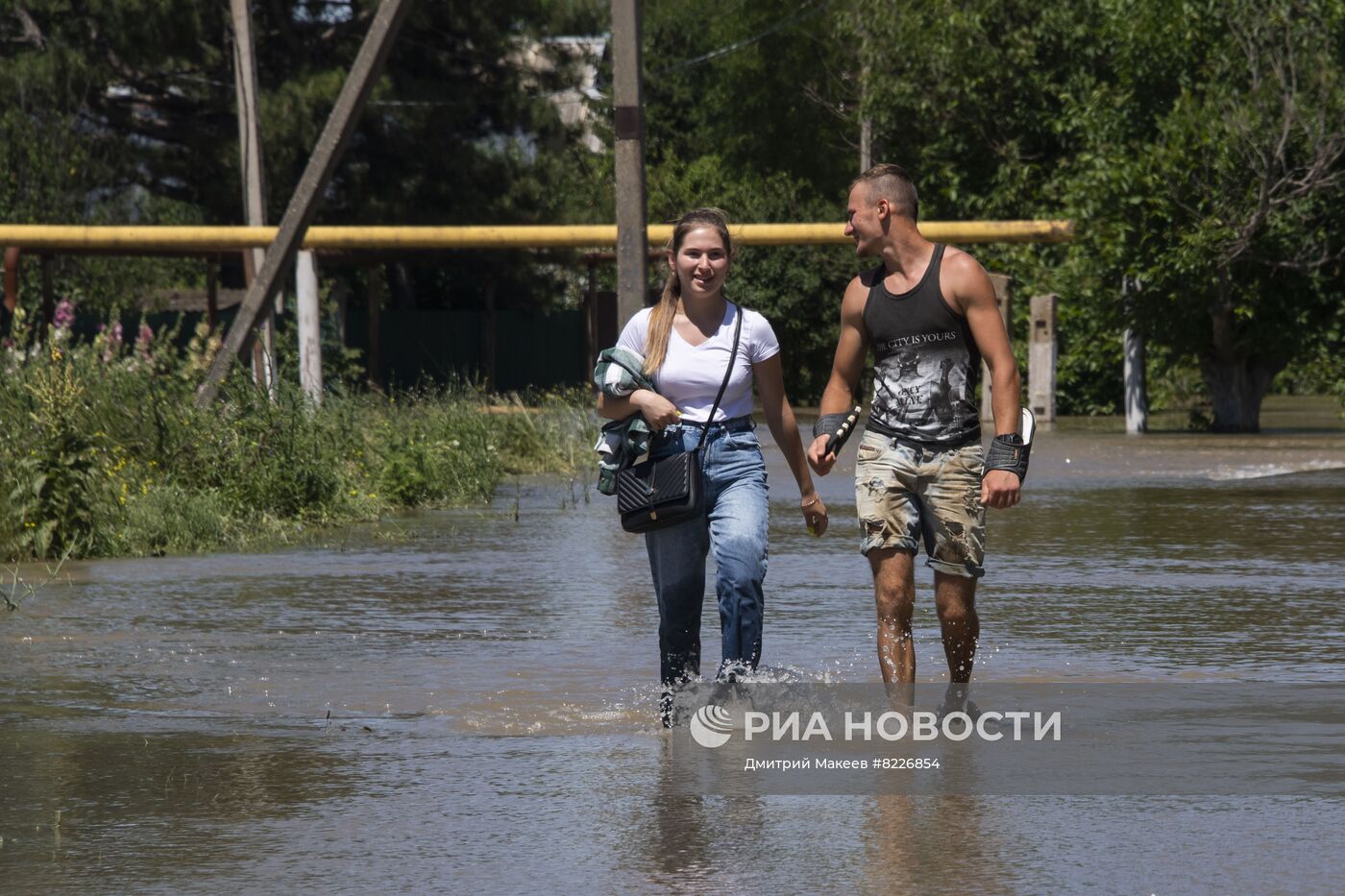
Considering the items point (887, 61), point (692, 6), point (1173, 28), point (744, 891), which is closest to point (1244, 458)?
point (1173, 28)

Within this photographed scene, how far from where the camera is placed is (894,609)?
7309 millimetres

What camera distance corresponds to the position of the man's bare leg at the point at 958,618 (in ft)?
24.1

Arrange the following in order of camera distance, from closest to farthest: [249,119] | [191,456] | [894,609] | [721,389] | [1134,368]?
[721,389] < [894,609] < [191,456] < [249,119] < [1134,368]

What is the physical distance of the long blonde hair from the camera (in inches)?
284

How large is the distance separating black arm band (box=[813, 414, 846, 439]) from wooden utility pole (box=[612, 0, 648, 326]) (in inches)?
410

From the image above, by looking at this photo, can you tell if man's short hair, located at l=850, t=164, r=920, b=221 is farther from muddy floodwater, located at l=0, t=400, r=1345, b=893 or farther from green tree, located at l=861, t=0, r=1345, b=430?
green tree, located at l=861, t=0, r=1345, b=430

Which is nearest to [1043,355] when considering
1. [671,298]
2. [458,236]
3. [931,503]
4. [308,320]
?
[458,236]

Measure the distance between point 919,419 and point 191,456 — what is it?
8.68 meters

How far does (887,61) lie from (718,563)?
26.7m

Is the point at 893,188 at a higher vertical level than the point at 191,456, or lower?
higher

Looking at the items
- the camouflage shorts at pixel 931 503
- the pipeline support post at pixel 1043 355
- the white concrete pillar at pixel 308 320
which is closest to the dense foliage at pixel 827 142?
the pipeline support post at pixel 1043 355

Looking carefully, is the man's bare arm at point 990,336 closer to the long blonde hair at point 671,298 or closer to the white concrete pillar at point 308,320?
the long blonde hair at point 671,298

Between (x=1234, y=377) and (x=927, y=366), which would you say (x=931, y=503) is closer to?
(x=927, y=366)

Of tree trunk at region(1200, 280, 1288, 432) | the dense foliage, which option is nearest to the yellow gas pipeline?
the dense foliage
